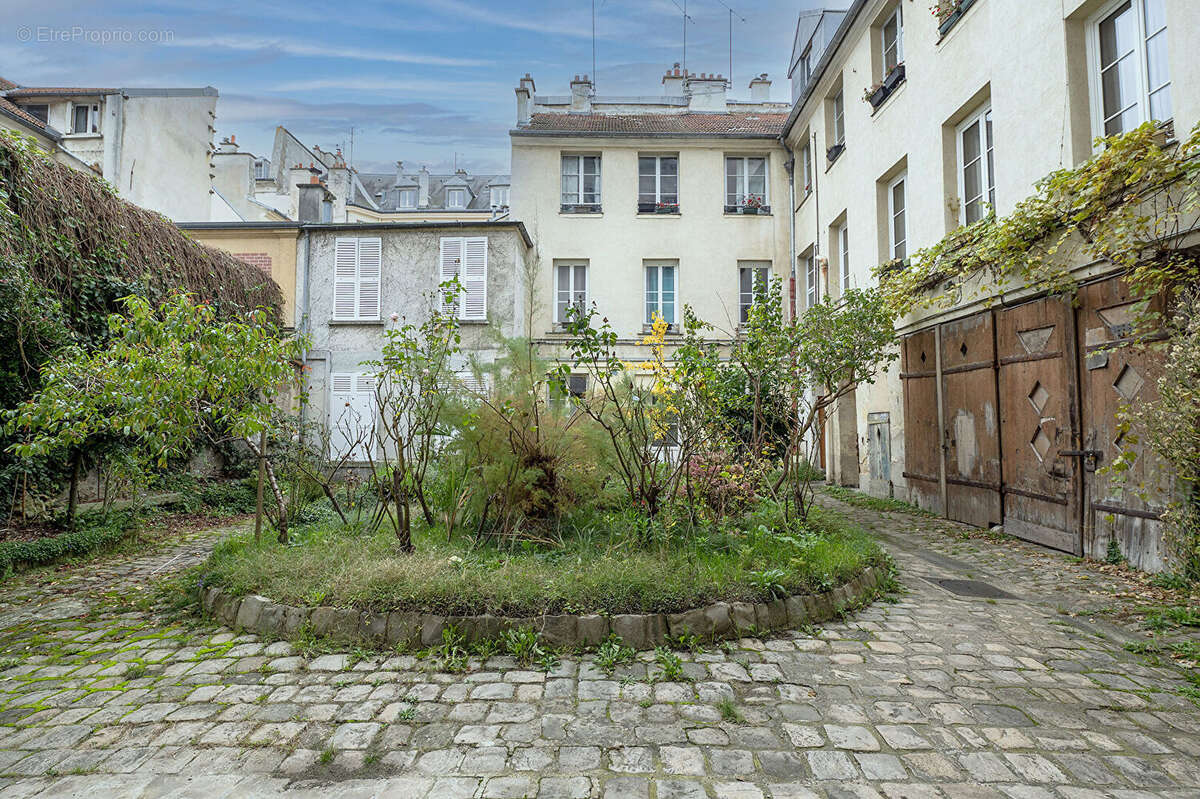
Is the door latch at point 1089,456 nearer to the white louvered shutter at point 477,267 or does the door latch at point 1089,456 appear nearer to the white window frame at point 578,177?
the white louvered shutter at point 477,267

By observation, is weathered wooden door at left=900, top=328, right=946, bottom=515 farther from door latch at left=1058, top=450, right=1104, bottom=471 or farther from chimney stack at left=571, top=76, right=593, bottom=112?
chimney stack at left=571, top=76, right=593, bottom=112

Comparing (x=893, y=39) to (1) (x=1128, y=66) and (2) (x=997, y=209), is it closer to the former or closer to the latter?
(2) (x=997, y=209)

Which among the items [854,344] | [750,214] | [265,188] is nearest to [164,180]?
[265,188]

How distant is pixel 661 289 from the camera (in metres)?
16.0

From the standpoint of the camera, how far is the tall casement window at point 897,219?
10055mm

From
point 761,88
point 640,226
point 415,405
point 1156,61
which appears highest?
point 761,88

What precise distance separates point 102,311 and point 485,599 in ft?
24.4

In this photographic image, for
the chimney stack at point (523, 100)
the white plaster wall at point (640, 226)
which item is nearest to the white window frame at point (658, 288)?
the white plaster wall at point (640, 226)

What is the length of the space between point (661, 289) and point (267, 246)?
9.04 metres

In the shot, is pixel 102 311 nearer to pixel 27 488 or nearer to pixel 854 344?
pixel 27 488

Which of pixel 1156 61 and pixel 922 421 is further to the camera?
pixel 922 421

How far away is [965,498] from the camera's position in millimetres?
8023

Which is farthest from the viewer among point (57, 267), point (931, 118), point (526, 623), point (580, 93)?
point (580, 93)

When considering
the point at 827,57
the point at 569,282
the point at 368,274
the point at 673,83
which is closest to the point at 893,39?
the point at 827,57
